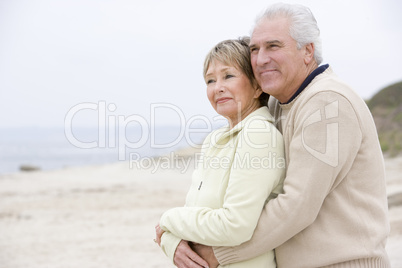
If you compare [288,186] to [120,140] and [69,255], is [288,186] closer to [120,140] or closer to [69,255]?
[69,255]

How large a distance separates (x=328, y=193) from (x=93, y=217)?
24.8 ft

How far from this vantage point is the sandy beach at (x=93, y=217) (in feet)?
20.8

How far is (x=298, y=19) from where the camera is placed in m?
2.25

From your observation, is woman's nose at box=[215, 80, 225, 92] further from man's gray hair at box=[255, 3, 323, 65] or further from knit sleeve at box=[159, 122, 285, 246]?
man's gray hair at box=[255, 3, 323, 65]

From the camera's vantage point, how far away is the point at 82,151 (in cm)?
3938

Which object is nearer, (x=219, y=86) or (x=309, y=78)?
(x=309, y=78)

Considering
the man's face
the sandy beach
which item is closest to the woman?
the man's face

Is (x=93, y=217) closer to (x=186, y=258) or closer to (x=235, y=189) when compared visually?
(x=186, y=258)

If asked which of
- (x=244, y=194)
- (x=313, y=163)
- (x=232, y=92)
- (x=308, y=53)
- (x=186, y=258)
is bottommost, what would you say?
(x=186, y=258)

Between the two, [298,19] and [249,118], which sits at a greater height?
[298,19]

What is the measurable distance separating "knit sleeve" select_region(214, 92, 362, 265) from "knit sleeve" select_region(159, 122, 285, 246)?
83mm

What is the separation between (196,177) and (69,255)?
15.9ft

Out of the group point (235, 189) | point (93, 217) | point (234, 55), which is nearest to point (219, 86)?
point (234, 55)

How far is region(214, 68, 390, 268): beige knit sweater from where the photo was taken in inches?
77.3
